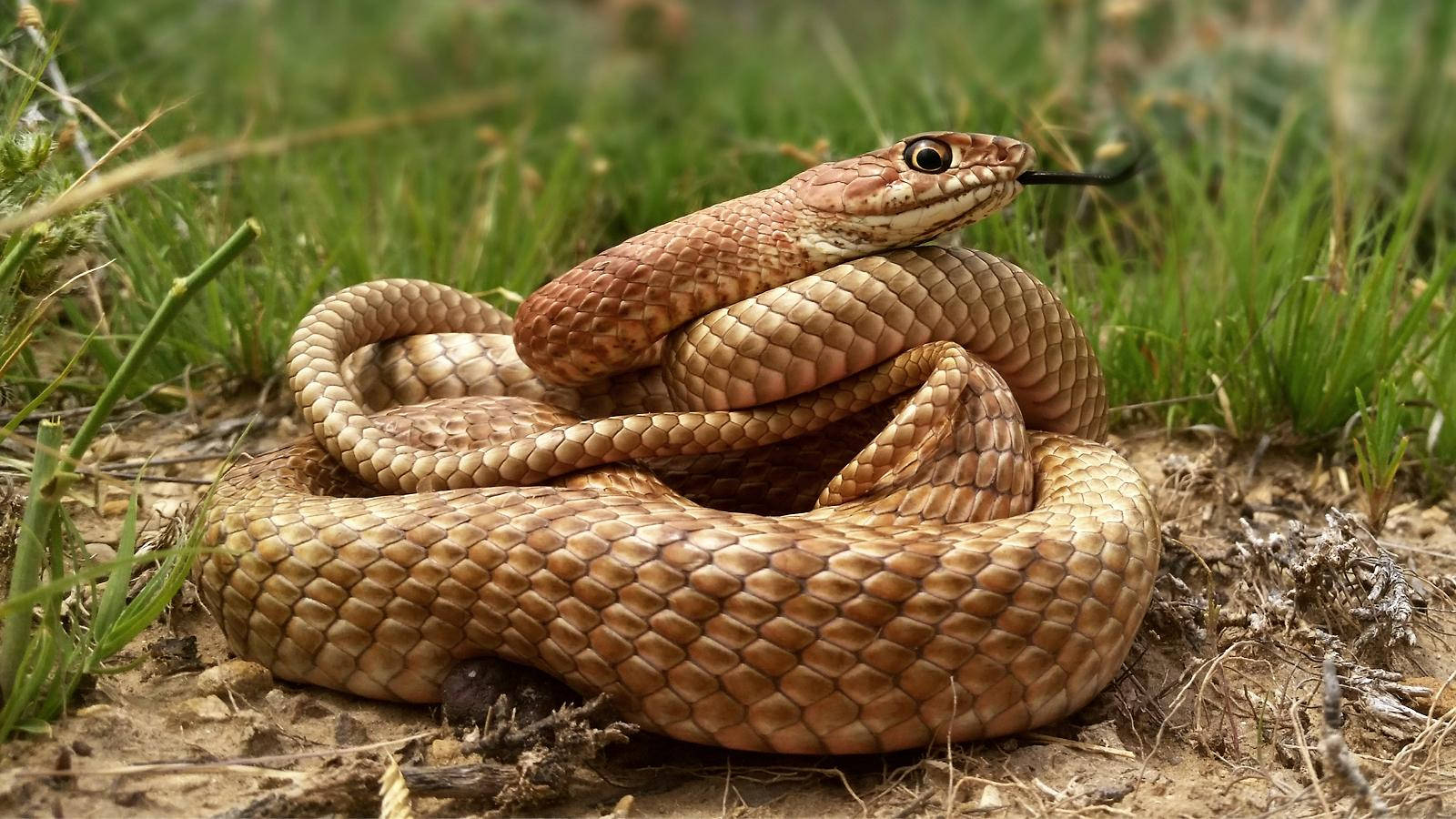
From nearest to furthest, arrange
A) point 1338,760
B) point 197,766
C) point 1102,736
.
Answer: point 1338,760, point 197,766, point 1102,736

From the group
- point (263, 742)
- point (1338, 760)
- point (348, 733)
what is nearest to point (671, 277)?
point (348, 733)

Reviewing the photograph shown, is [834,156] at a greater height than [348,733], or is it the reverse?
[834,156]

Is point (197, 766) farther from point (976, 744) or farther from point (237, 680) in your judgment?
point (976, 744)

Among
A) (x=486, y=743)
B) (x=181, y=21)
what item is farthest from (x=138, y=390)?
(x=181, y=21)

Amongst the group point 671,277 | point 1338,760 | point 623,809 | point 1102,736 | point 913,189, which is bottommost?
point 1102,736

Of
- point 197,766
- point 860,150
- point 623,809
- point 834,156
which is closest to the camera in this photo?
point 197,766

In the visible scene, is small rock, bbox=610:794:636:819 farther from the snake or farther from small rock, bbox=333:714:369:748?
small rock, bbox=333:714:369:748

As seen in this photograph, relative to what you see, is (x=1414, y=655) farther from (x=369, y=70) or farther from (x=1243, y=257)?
(x=369, y=70)

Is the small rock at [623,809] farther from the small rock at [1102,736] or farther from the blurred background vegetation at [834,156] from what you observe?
the blurred background vegetation at [834,156]
